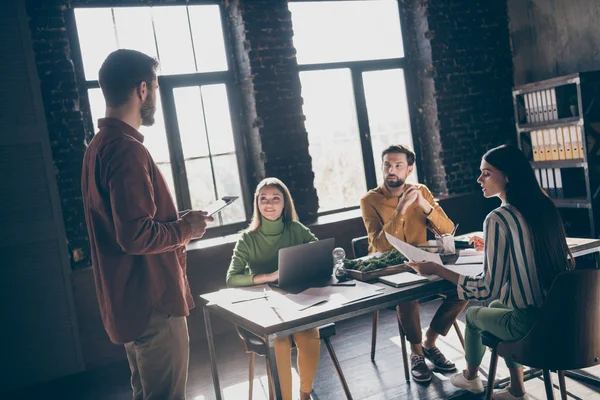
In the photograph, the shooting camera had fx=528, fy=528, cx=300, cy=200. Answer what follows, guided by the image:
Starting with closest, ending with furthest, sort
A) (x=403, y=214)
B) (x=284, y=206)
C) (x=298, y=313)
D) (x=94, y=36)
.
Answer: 1. (x=298, y=313)
2. (x=284, y=206)
3. (x=403, y=214)
4. (x=94, y=36)

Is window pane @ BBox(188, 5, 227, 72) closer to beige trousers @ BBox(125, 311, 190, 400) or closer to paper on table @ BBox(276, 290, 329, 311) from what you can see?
paper on table @ BBox(276, 290, 329, 311)

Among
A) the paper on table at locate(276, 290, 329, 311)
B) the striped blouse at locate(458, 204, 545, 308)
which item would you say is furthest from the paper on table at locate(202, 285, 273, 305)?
the striped blouse at locate(458, 204, 545, 308)

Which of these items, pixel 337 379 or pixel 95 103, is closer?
pixel 337 379

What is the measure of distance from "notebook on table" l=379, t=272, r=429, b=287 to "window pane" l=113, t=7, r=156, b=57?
3.01 metres

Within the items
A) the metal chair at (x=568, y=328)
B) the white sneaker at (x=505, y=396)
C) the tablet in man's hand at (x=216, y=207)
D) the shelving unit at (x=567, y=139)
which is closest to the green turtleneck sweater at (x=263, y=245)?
the tablet in man's hand at (x=216, y=207)

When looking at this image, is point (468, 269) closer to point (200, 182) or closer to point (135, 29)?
point (200, 182)

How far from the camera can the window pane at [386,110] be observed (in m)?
5.54

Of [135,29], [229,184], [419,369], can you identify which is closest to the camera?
[419,369]

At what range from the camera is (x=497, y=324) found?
2.42 m

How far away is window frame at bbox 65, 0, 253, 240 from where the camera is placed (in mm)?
4344

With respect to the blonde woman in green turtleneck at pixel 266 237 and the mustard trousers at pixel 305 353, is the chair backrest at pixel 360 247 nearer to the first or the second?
the blonde woman in green turtleneck at pixel 266 237

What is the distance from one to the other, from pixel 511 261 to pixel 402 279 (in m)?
0.55

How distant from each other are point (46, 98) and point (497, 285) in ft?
11.5

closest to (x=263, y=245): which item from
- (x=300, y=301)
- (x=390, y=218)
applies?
(x=300, y=301)
